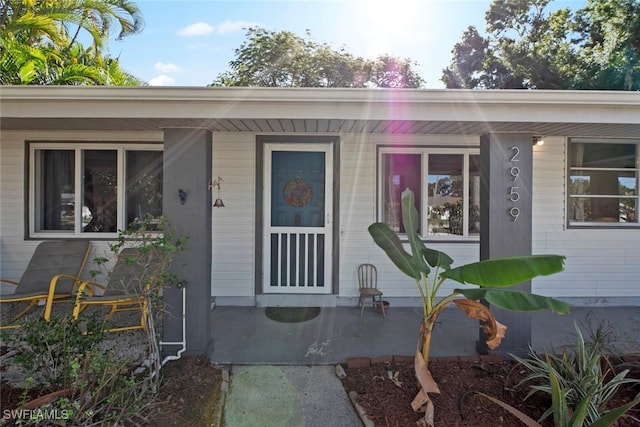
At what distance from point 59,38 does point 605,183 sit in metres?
11.0

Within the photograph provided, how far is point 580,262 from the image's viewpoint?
16.3 ft

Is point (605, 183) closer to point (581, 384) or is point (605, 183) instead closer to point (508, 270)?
point (581, 384)

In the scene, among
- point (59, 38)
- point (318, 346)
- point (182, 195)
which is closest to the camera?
point (182, 195)

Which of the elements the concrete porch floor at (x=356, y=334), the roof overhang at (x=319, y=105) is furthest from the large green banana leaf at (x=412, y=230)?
the concrete porch floor at (x=356, y=334)

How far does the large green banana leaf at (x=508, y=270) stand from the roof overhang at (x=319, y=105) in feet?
4.67

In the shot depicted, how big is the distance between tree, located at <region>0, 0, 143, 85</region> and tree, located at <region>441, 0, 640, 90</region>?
14879mm

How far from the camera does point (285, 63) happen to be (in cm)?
1538

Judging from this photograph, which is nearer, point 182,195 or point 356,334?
point 182,195

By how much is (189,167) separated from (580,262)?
221 inches

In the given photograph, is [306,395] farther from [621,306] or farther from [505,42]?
[505,42]

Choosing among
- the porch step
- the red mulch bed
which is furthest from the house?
the red mulch bed

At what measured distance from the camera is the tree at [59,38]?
19.4 ft

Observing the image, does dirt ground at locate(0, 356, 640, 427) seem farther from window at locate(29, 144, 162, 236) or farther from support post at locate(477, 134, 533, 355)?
window at locate(29, 144, 162, 236)

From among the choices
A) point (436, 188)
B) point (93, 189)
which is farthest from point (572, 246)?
point (93, 189)
